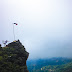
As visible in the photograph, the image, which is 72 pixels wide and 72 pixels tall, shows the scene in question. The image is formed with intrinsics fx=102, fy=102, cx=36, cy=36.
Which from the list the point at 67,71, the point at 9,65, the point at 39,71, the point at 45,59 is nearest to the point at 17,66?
the point at 9,65

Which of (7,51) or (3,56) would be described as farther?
(7,51)

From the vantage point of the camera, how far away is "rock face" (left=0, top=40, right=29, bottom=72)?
19375 millimetres

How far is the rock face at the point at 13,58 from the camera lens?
63.6 ft

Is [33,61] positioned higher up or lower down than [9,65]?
higher up

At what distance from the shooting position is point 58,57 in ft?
563

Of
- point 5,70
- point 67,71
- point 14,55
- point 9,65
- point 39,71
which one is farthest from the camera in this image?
point 39,71

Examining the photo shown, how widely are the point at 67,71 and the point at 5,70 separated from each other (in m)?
87.7

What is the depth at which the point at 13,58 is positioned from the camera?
21.7m

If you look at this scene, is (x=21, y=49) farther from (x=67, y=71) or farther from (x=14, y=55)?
(x=67, y=71)

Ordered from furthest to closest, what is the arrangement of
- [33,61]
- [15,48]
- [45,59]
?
[45,59]
[33,61]
[15,48]

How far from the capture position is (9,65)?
20062 millimetres

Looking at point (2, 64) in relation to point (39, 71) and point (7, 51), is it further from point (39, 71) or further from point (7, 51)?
point (39, 71)

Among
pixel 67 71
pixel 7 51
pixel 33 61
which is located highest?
pixel 33 61

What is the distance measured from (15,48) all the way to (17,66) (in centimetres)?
441
